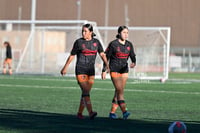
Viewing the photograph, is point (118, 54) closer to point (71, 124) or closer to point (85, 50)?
point (85, 50)

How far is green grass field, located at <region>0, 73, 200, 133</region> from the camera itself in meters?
12.9

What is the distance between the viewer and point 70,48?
142ft

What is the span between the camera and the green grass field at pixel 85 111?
1286cm

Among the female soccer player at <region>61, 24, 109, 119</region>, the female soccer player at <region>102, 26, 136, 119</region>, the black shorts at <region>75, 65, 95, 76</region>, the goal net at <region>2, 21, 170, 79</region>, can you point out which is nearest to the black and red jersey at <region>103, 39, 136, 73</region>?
the female soccer player at <region>102, 26, 136, 119</region>

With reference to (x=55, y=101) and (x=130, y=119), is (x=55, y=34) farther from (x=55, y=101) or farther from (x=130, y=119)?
(x=130, y=119)

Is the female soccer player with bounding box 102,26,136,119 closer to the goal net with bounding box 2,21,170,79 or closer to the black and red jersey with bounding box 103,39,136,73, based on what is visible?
the black and red jersey with bounding box 103,39,136,73

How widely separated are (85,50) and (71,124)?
7.21ft

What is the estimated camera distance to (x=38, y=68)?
1700 inches

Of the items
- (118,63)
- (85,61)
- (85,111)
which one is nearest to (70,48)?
(85,111)

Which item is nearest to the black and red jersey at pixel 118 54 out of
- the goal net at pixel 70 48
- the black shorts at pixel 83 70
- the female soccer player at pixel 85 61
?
the female soccer player at pixel 85 61

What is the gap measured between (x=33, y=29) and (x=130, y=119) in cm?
2937

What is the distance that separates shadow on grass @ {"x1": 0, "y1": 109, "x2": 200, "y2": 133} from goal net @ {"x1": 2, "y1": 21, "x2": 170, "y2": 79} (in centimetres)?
2502

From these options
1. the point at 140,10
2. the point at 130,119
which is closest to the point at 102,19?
the point at 140,10

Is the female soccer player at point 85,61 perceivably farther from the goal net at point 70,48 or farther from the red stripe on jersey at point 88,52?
the goal net at point 70,48
